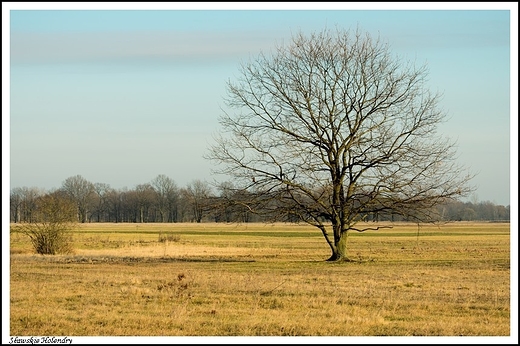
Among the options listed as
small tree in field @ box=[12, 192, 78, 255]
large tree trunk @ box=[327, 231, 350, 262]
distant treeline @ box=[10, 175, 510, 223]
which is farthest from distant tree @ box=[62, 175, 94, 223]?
large tree trunk @ box=[327, 231, 350, 262]

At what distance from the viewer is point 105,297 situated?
18000 mm

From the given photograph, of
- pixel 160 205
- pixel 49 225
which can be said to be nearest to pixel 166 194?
pixel 160 205

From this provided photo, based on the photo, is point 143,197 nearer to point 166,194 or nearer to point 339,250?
point 166,194

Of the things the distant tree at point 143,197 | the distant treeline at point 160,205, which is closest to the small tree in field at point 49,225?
the distant treeline at point 160,205

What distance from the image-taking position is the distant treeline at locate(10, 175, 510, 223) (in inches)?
1347

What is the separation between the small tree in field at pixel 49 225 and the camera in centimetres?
3878

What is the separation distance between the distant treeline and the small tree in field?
0.49 m

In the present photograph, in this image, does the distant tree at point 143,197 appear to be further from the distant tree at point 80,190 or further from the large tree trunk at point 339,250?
the large tree trunk at point 339,250

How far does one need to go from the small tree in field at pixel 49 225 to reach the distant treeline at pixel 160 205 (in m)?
0.49

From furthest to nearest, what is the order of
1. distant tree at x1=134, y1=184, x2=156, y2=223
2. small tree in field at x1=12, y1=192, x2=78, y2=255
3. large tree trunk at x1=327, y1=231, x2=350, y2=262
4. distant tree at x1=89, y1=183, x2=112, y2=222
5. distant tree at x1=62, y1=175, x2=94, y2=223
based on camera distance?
distant tree at x1=134, y1=184, x2=156, y2=223
distant tree at x1=89, y1=183, x2=112, y2=222
distant tree at x1=62, y1=175, x2=94, y2=223
small tree in field at x1=12, y1=192, x2=78, y2=255
large tree trunk at x1=327, y1=231, x2=350, y2=262

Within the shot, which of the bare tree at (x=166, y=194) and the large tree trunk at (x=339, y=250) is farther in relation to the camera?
the bare tree at (x=166, y=194)

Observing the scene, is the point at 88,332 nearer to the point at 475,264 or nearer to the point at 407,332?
the point at 407,332

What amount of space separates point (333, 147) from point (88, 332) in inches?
841

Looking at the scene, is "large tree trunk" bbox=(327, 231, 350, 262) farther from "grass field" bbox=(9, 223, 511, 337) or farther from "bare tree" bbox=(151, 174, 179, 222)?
"bare tree" bbox=(151, 174, 179, 222)
